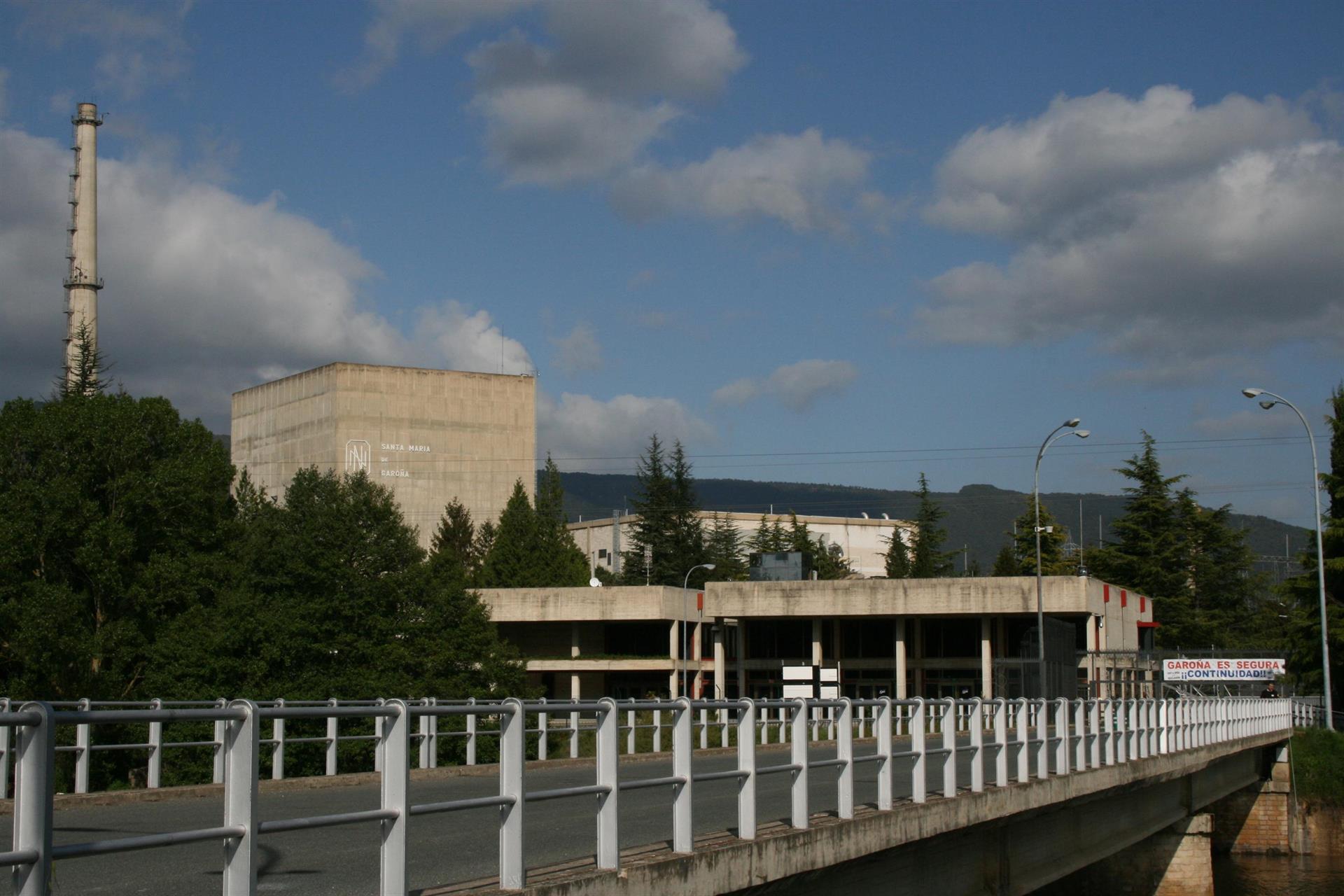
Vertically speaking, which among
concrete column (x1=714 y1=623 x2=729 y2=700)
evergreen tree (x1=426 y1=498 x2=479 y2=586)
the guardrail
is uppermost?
evergreen tree (x1=426 y1=498 x2=479 y2=586)

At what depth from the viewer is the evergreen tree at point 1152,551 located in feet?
336

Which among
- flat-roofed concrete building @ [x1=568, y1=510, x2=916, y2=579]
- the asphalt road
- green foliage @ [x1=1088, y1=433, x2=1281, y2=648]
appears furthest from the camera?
flat-roofed concrete building @ [x1=568, y1=510, x2=916, y2=579]

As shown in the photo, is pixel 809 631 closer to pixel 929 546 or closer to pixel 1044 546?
pixel 1044 546

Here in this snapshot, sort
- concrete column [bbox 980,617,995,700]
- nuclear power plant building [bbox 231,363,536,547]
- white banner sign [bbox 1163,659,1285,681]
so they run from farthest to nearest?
nuclear power plant building [bbox 231,363,536,547], concrete column [bbox 980,617,995,700], white banner sign [bbox 1163,659,1285,681]

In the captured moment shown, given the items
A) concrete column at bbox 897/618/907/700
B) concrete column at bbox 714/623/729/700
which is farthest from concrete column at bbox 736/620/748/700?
concrete column at bbox 897/618/907/700

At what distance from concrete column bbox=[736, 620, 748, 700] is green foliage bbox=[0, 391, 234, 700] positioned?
36.6 metres

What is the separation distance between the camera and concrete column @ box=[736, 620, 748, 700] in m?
85.0

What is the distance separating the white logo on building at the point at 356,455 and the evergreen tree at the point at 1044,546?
57.6 metres

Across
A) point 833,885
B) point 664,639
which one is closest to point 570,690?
point 664,639

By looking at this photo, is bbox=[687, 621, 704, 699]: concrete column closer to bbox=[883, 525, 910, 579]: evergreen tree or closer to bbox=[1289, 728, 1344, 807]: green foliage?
bbox=[1289, 728, 1344, 807]: green foliage

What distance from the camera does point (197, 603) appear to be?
51.7 m

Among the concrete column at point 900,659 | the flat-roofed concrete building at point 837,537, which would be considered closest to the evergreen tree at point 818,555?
the flat-roofed concrete building at point 837,537

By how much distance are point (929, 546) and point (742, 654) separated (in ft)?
179

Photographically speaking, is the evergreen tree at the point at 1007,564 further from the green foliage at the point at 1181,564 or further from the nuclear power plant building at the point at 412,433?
the nuclear power plant building at the point at 412,433
